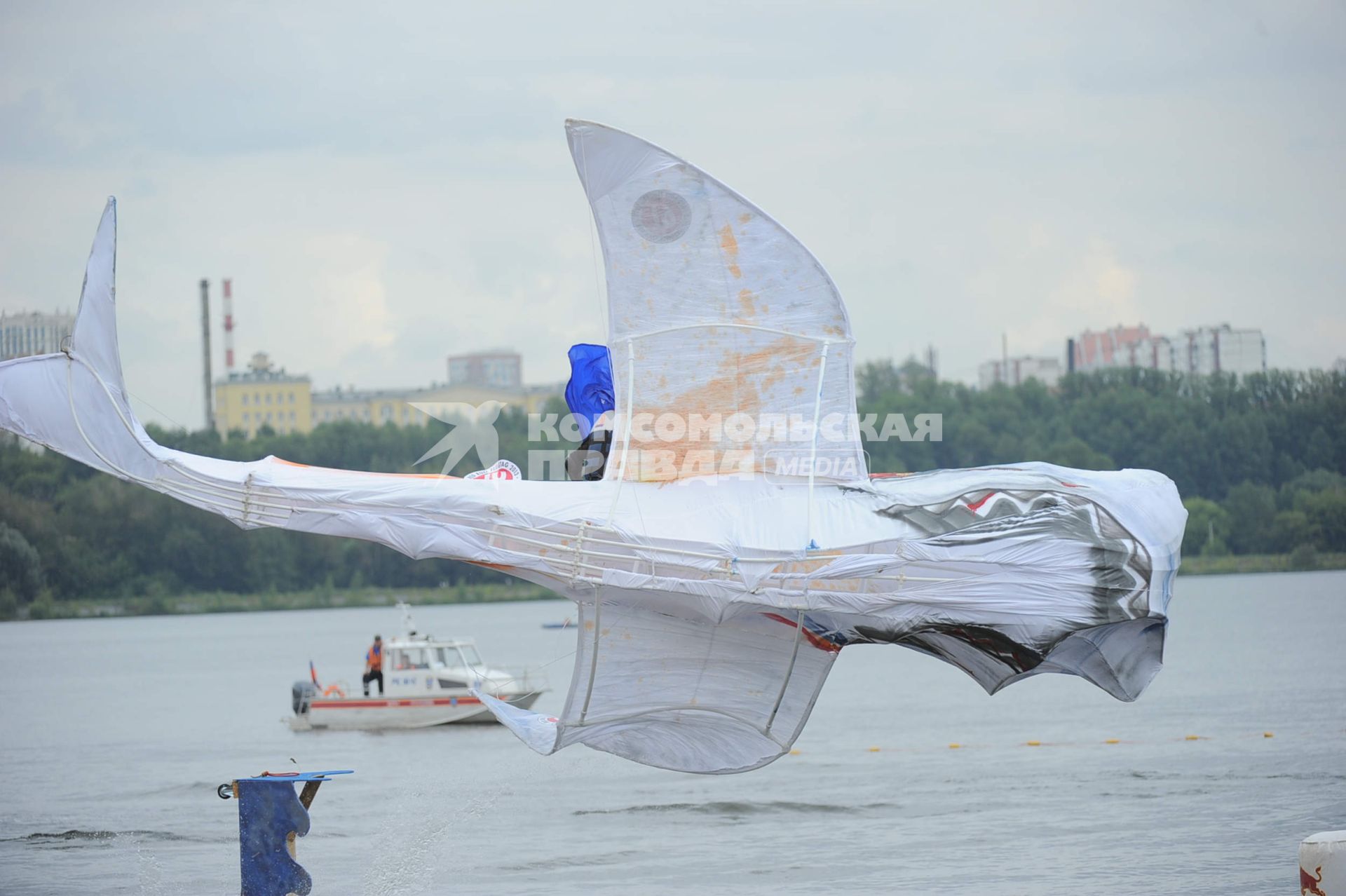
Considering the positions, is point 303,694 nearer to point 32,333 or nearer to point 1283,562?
point 32,333

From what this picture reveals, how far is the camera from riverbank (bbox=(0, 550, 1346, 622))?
308ft

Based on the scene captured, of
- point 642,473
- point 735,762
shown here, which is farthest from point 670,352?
point 735,762

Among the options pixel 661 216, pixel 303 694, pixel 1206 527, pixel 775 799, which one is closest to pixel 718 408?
pixel 661 216

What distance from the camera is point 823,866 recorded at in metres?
27.2

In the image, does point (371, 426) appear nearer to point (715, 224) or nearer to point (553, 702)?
point (553, 702)

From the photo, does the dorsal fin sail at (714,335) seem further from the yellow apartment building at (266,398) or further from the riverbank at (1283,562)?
the yellow apartment building at (266,398)

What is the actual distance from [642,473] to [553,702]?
140 ft

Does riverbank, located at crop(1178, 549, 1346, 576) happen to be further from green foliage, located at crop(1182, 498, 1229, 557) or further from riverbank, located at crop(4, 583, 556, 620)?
riverbank, located at crop(4, 583, 556, 620)

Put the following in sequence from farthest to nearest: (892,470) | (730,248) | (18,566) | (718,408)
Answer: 1. (892,470)
2. (18,566)
3. (718,408)
4. (730,248)

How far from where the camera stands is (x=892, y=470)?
90312 mm

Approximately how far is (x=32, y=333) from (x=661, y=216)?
5.43 meters

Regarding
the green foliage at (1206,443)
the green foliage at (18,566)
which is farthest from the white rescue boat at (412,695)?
the green foliage at (1206,443)

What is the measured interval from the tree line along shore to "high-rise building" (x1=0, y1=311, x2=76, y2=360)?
66.7 metres

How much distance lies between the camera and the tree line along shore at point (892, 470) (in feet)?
283
